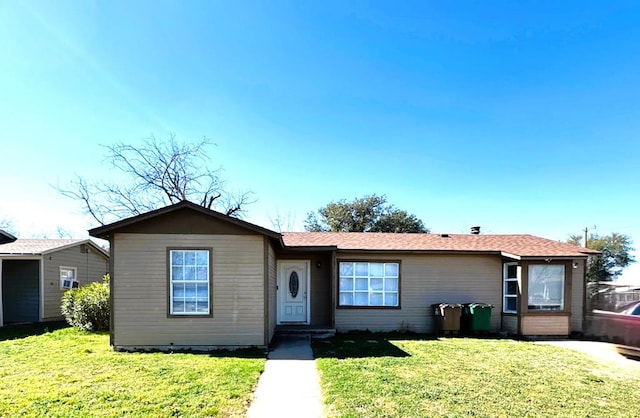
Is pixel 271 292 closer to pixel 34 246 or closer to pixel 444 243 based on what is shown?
pixel 444 243

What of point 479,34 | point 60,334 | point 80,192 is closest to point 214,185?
point 80,192

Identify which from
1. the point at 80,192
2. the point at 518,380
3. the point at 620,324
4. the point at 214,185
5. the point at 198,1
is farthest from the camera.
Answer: the point at 214,185

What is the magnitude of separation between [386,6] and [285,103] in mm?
5543

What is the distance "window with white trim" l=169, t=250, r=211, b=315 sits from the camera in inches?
335

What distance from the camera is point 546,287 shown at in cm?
1114

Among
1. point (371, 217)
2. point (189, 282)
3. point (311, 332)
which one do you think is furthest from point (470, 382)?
point (371, 217)

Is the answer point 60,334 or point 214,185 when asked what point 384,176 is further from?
point 60,334

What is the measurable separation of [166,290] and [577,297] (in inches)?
483

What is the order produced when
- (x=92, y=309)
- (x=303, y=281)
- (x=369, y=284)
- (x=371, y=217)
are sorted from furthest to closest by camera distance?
(x=371, y=217) < (x=303, y=281) < (x=369, y=284) < (x=92, y=309)

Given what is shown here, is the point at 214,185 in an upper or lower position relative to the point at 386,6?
lower

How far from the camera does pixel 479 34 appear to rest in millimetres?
10406

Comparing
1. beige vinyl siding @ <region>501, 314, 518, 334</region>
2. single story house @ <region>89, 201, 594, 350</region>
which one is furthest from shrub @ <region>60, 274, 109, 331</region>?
beige vinyl siding @ <region>501, 314, 518, 334</region>

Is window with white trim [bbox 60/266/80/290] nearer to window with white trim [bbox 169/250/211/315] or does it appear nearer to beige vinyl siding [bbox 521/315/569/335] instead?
window with white trim [bbox 169/250/211/315]

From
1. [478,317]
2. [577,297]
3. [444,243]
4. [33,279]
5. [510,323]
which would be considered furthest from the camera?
[33,279]
